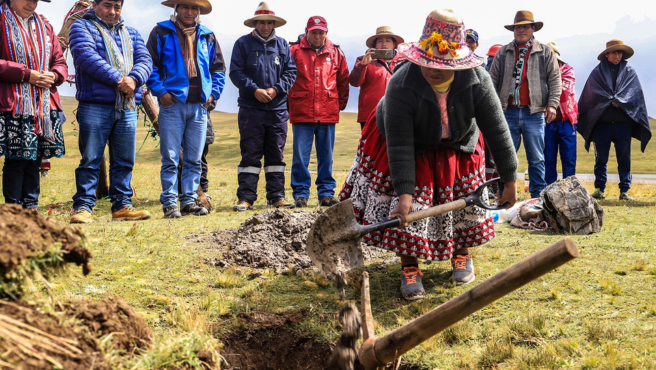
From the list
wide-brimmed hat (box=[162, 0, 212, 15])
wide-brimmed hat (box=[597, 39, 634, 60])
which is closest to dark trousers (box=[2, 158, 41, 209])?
wide-brimmed hat (box=[162, 0, 212, 15])

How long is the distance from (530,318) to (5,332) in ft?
9.42

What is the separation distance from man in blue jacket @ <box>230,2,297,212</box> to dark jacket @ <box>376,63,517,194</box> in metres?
3.80

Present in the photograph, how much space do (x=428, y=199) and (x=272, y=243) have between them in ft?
5.80

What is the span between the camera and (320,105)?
300 inches

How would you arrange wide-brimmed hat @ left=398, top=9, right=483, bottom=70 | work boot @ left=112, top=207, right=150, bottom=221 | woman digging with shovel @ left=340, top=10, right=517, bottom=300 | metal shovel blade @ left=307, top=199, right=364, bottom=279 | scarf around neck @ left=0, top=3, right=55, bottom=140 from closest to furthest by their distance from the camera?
1. wide-brimmed hat @ left=398, top=9, right=483, bottom=70
2. woman digging with shovel @ left=340, top=10, right=517, bottom=300
3. metal shovel blade @ left=307, top=199, right=364, bottom=279
4. scarf around neck @ left=0, top=3, right=55, bottom=140
5. work boot @ left=112, top=207, right=150, bottom=221

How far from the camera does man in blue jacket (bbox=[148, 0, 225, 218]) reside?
669cm

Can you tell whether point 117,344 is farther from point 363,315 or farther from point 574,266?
point 574,266

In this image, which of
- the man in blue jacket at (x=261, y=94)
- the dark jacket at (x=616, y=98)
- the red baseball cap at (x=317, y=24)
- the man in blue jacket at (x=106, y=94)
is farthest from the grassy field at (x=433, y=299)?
the dark jacket at (x=616, y=98)

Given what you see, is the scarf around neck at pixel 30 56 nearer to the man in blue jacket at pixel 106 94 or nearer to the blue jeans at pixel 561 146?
the man in blue jacket at pixel 106 94

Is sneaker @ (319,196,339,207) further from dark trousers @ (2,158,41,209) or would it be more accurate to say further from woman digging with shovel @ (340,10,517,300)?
dark trousers @ (2,158,41,209)

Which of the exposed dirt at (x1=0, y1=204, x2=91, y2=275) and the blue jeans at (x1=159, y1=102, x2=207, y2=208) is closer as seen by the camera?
the exposed dirt at (x1=0, y1=204, x2=91, y2=275)

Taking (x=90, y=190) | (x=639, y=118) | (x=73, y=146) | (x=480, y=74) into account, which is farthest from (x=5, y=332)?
(x=73, y=146)

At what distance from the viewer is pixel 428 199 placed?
393 centimetres

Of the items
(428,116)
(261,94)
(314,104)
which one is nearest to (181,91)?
(261,94)
